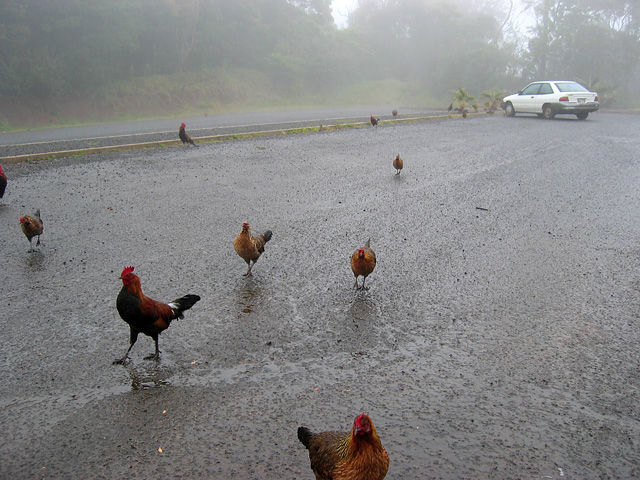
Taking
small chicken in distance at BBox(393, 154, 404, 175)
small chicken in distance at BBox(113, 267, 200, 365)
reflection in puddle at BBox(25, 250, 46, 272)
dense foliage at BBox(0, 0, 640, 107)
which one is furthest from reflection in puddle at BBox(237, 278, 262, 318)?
dense foliage at BBox(0, 0, 640, 107)

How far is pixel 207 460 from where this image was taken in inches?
116

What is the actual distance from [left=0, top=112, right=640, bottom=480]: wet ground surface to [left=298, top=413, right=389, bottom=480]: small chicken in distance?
333mm

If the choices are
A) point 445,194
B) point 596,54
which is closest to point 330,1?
point 596,54

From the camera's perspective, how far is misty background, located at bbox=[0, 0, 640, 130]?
33.8 m

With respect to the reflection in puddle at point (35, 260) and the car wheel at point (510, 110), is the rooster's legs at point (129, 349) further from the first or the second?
the car wheel at point (510, 110)

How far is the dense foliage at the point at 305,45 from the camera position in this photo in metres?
34.4

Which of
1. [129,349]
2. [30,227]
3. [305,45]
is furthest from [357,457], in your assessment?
[305,45]

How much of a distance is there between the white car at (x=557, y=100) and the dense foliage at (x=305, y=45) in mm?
21365

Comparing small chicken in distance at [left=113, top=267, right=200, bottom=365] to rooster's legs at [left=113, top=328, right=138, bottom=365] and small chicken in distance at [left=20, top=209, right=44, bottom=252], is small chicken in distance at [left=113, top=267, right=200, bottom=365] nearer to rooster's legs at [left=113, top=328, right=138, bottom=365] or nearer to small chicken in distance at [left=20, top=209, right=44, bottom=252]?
rooster's legs at [left=113, top=328, right=138, bottom=365]

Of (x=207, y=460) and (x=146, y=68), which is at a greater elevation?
(x=146, y=68)

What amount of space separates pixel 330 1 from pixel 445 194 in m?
55.8

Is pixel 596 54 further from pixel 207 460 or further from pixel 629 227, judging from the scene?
pixel 207 460

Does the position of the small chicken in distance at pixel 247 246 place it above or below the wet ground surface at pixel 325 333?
above

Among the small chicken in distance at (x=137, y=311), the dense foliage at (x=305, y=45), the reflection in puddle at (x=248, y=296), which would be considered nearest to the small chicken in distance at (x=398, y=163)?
the reflection in puddle at (x=248, y=296)
